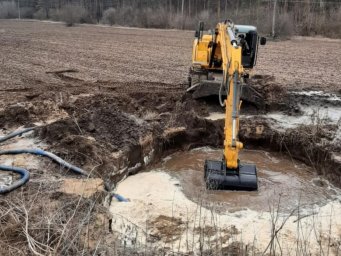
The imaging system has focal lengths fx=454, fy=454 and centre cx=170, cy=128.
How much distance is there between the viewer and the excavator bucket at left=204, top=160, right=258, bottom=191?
673 cm

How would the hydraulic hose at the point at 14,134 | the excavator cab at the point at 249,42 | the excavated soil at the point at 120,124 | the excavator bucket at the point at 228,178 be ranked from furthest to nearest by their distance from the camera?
the excavator cab at the point at 249,42 → the hydraulic hose at the point at 14,134 → the excavator bucket at the point at 228,178 → the excavated soil at the point at 120,124

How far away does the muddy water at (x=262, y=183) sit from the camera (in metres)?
6.79

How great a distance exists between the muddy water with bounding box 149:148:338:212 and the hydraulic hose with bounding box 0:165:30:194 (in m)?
2.30

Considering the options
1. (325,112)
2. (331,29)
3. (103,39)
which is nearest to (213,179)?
(325,112)

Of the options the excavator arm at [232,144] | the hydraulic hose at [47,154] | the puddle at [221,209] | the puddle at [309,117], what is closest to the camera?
the puddle at [221,209]

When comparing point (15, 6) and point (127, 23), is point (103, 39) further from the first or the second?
point (15, 6)

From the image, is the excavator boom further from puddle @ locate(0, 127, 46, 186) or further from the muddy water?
puddle @ locate(0, 127, 46, 186)

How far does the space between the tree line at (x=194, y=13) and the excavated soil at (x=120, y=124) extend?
10.6 metres

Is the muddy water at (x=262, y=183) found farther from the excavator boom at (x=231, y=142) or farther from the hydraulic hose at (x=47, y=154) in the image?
the hydraulic hose at (x=47, y=154)

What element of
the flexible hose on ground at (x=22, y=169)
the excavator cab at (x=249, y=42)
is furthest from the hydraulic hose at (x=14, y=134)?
the excavator cab at (x=249, y=42)

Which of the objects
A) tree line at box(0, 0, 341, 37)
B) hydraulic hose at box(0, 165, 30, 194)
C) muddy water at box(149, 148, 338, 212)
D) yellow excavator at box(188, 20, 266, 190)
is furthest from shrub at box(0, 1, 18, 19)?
hydraulic hose at box(0, 165, 30, 194)

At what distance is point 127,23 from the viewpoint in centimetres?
3522

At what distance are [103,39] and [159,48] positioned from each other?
5.06m

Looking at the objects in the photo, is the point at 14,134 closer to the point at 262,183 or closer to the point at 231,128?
the point at 231,128
